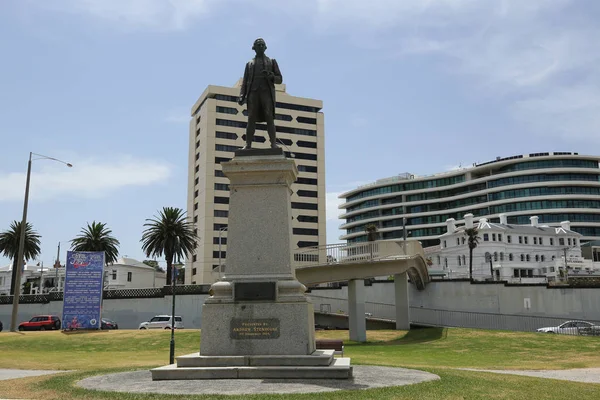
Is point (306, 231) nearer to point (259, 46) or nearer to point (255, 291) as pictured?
point (259, 46)

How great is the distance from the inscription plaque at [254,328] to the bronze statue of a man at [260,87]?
4.54 metres

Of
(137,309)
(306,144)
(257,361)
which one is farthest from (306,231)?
(257,361)

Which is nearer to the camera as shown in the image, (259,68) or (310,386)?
(310,386)

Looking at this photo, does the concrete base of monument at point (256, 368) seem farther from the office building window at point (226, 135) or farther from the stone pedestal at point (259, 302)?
the office building window at point (226, 135)

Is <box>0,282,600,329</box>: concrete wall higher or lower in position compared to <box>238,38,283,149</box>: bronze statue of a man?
lower

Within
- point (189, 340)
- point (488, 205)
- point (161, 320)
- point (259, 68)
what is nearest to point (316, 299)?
point (161, 320)

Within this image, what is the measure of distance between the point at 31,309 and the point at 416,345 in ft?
133

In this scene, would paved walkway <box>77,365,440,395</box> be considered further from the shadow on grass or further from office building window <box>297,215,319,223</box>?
office building window <box>297,215,319,223</box>

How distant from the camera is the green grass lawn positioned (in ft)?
35.2

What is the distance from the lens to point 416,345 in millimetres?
33312

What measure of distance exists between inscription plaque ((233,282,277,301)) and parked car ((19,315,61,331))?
135 feet

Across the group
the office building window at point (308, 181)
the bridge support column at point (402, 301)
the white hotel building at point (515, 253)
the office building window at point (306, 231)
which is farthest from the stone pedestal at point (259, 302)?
the office building window at point (308, 181)

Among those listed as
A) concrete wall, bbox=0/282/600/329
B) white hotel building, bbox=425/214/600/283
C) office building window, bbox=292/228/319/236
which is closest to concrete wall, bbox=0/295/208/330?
concrete wall, bbox=0/282/600/329

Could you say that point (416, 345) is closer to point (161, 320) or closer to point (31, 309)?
point (161, 320)
